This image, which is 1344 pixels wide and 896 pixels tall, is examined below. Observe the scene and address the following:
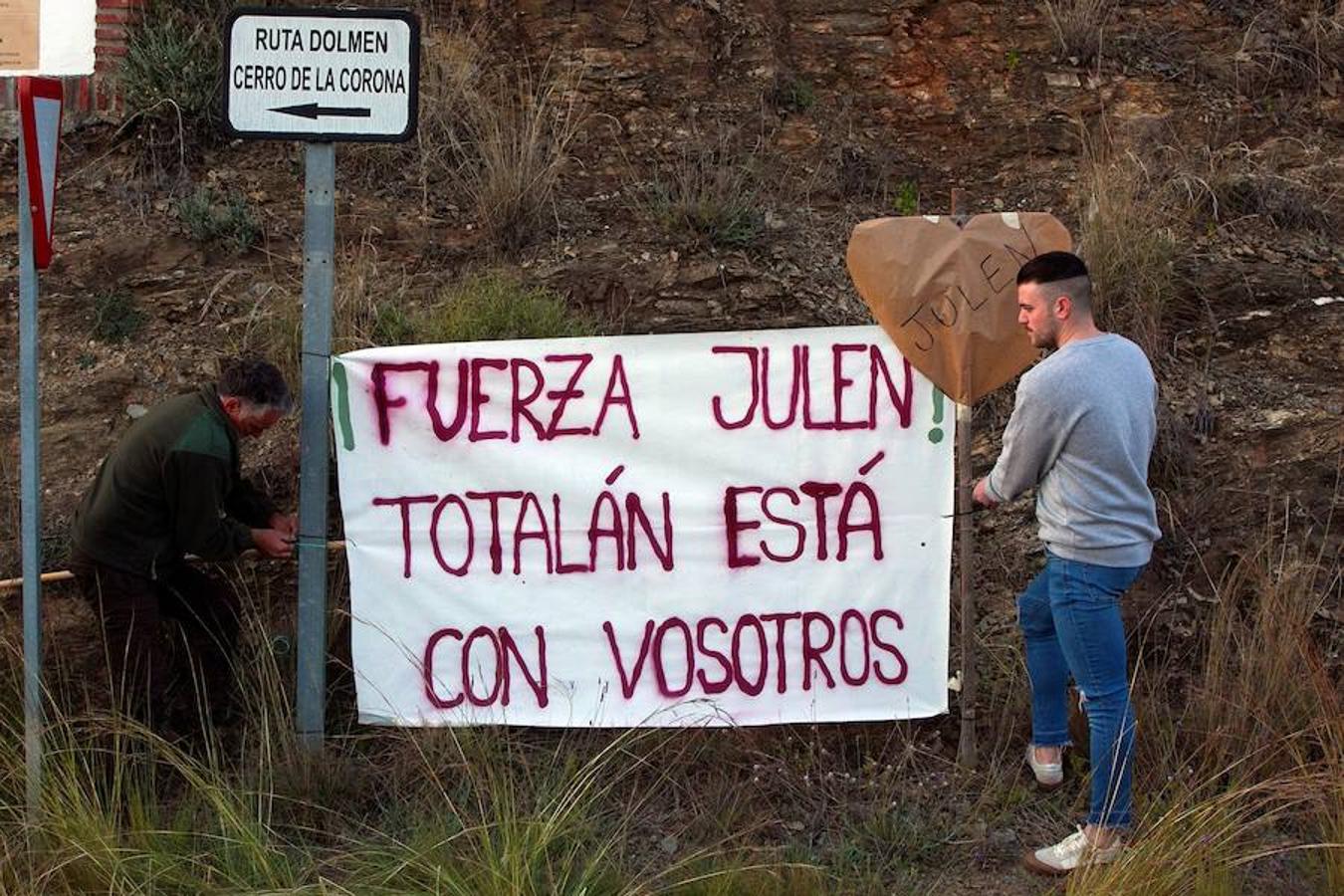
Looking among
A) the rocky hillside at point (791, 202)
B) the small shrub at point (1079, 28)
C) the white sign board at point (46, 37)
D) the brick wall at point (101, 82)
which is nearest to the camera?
the white sign board at point (46, 37)

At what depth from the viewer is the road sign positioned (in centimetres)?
477

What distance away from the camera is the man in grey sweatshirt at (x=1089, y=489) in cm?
453

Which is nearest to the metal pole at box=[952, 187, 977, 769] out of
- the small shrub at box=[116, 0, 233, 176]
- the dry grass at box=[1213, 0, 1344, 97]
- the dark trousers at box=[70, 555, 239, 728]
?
the dark trousers at box=[70, 555, 239, 728]

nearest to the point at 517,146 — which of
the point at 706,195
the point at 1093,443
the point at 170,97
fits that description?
the point at 706,195

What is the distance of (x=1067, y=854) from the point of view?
4672 millimetres

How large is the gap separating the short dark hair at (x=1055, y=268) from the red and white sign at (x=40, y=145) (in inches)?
120

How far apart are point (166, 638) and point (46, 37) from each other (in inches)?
89.1

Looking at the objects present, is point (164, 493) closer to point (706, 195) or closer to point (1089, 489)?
point (1089, 489)

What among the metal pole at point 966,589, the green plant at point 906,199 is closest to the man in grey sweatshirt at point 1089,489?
the metal pole at point 966,589

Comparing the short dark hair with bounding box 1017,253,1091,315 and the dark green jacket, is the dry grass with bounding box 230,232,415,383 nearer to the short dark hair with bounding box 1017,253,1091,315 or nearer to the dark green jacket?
the dark green jacket

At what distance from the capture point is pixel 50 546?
19.2 ft

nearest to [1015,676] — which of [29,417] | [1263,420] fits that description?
[1263,420]

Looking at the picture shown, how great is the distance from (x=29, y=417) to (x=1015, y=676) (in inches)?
136

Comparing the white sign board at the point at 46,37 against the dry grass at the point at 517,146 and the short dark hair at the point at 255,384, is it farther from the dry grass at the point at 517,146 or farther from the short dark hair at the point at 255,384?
the dry grass at the point at 517,146
